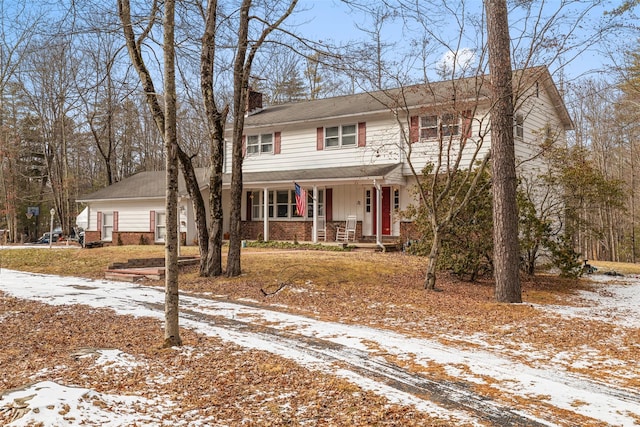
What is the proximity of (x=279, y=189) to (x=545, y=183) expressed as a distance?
11.9 metres

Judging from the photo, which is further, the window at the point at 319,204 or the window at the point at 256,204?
the window at the point at 256,204

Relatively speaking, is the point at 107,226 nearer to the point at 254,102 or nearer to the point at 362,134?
the point at 254,102

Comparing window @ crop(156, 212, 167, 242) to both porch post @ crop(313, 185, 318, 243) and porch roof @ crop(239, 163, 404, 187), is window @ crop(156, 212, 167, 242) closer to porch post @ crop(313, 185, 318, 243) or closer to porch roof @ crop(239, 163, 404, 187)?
porch roof @ crop(239, 163, 404, 187)

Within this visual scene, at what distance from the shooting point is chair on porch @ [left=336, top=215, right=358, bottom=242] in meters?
19.5

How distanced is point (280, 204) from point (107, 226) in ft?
30.6

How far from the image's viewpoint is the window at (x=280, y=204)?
21.1 meters

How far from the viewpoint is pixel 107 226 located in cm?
2481

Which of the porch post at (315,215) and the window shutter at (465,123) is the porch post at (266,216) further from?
the window shutter at (465,123)

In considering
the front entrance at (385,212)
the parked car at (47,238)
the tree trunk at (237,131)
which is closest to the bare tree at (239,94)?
the tree trunk at (237,131)

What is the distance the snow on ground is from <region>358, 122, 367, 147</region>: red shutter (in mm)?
10154

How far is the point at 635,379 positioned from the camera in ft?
16.1

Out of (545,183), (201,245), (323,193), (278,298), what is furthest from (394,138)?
(278,298)

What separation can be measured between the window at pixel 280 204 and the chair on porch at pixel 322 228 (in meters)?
0.30

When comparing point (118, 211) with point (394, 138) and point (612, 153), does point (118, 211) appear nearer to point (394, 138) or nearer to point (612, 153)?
point (394, 138)
